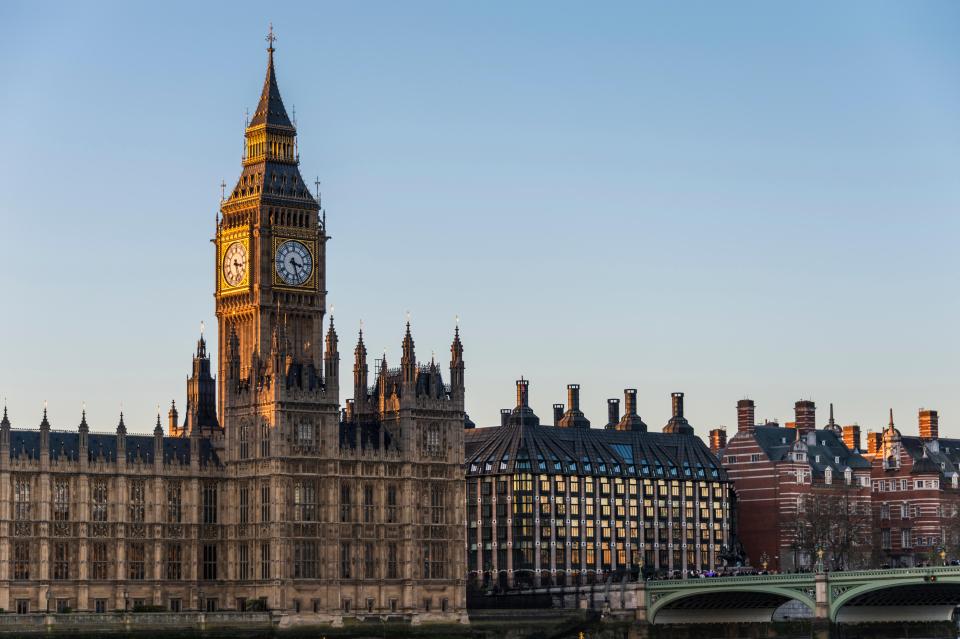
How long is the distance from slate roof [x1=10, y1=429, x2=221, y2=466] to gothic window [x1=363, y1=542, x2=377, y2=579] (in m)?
13.0

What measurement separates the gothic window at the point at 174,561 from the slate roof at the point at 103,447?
6.51 m

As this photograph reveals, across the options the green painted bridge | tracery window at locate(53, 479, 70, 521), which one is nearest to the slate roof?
tracery window at locate(53, 479, 70, 521)

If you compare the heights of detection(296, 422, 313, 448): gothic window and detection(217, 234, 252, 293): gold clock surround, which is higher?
detection(217, 234, 252, 293): gold clock surround

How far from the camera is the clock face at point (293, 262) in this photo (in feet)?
575

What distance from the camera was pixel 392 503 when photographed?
172625 millimetres

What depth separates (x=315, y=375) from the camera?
558 ft

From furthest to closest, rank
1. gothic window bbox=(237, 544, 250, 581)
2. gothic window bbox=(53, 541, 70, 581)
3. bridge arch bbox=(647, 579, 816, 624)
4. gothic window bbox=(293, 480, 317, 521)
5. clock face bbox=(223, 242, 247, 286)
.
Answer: clock face bbox=(223, 242, 247, 286) → gothic window bbox=(237, 544, 250, 581) → gothic window bbox=(293, 480, 317, 521) → bridge arch bbox=(647, 579, 816, 624) → gothic window bbox=(53, 541, 70, 581)

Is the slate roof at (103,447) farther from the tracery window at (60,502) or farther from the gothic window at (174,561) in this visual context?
the gothic window at (174,561)

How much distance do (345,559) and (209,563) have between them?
404 inches

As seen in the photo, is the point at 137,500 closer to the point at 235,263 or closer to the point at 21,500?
the point at 21,500

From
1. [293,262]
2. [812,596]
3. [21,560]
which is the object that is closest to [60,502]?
[21,560]

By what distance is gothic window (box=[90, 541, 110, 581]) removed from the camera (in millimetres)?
163750

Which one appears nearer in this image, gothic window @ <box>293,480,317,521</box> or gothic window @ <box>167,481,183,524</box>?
gothic window @ <box>293,480,317,521</box>

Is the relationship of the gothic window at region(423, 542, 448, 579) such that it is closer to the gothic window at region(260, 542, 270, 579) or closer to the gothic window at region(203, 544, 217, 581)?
the gothic window at region(260, 542, 270, 579)
